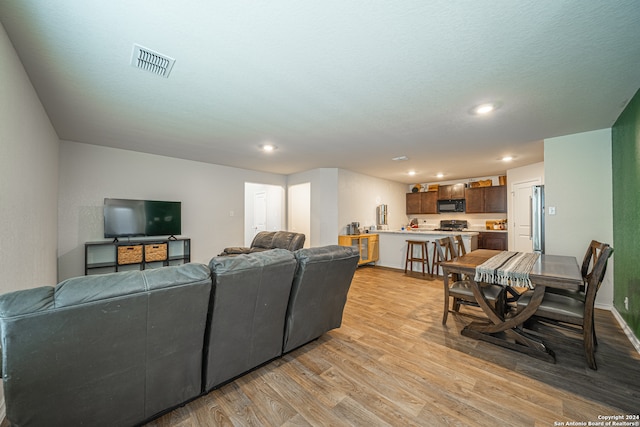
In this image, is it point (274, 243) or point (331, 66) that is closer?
point (331, 66)

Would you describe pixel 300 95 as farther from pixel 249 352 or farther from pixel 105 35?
pixel 249 352

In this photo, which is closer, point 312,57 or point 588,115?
point 312,57

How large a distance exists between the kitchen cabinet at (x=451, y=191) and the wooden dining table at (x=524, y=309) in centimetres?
501

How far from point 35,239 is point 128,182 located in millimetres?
2164

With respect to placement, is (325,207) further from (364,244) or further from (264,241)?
(264,241)

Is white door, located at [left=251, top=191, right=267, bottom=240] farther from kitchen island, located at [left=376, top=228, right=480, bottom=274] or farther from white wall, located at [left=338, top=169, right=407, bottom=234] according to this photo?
kitchen island, located at [left=376, top=228, right=480, bottom=274]

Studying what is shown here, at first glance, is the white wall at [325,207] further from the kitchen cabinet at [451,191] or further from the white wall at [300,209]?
the kitchen cabinet at [451,191]

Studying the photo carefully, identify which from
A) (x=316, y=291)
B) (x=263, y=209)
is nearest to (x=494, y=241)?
(x=316, y=291)

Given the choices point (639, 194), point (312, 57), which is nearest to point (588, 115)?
point (639, 194)

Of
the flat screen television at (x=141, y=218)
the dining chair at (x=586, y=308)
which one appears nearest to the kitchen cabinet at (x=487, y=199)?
the dining chair at (x=586, y=308)

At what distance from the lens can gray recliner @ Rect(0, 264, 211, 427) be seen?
40.0 inches

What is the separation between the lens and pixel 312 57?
72.9 inches

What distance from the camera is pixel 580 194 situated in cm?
343

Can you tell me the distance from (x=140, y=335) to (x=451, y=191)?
8147mm
